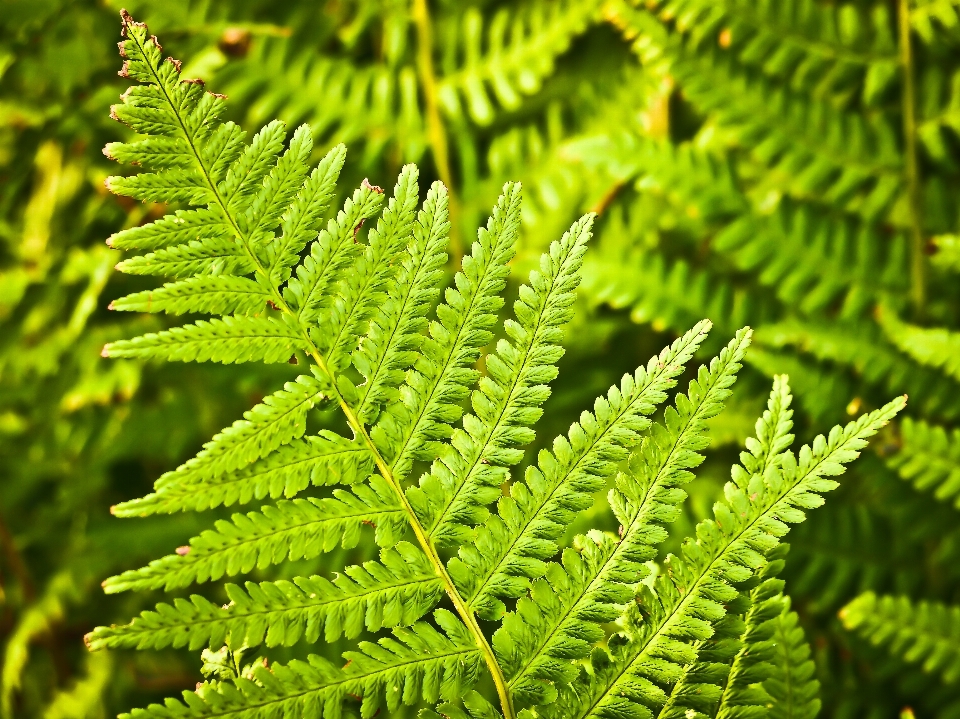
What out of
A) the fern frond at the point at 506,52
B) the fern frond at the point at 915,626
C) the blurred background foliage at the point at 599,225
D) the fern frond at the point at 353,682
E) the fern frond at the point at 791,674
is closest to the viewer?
the fern frond at the point at 353,682

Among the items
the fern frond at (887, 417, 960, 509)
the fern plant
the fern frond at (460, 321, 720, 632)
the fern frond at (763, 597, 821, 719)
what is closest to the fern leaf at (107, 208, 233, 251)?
the fern plant

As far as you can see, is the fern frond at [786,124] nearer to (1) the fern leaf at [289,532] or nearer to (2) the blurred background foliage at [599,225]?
(2) the blurred background foliage at [599,225]

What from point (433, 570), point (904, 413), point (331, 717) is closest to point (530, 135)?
point (904, 413)

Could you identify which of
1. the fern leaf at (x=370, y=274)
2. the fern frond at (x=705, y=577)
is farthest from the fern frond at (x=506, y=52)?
the fern frond at (x=705, y=577)

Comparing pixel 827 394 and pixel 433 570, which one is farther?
pixel 827 394

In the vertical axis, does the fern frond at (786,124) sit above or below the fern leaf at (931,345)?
above

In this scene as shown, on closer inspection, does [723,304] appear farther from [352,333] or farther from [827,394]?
[352,333]
